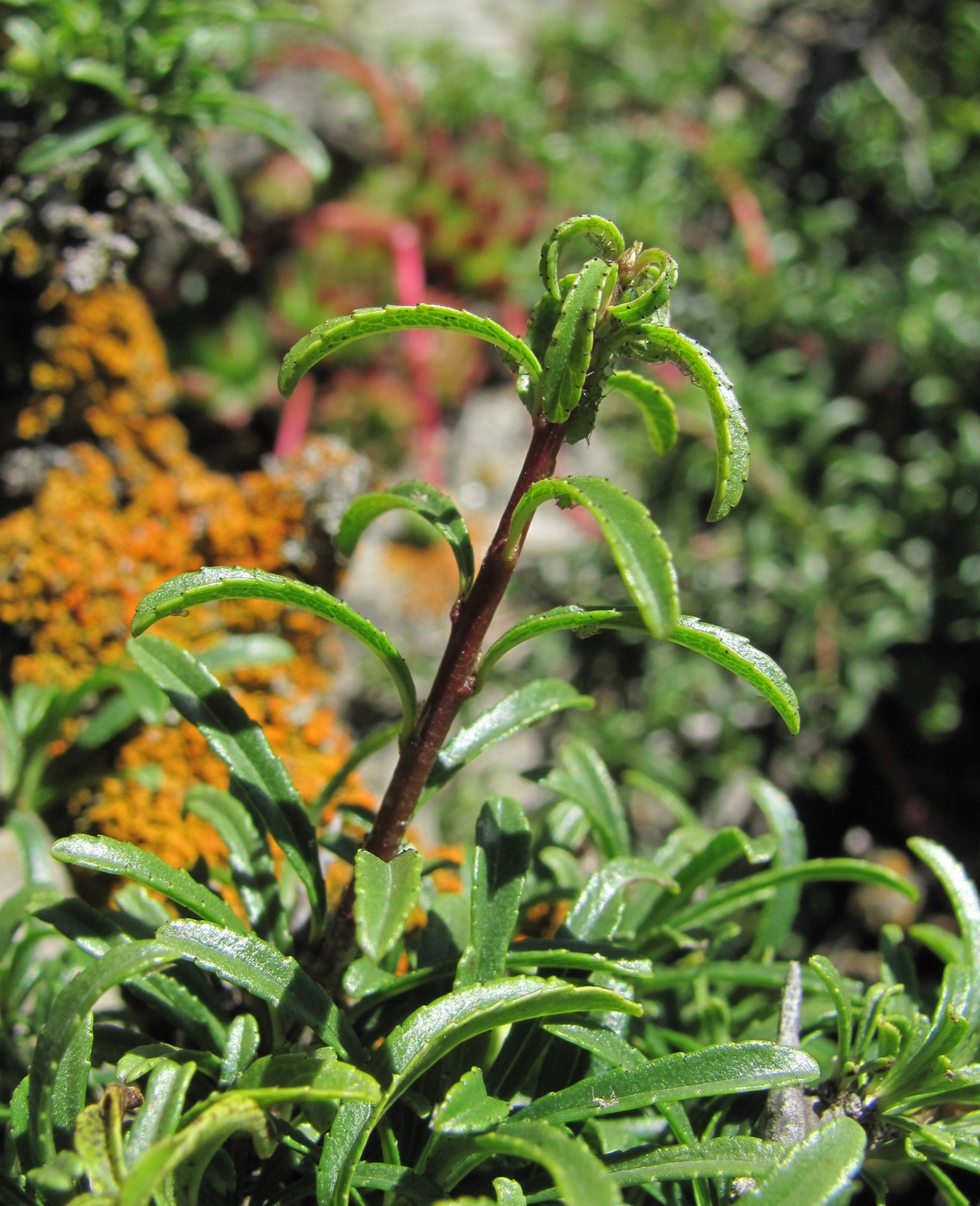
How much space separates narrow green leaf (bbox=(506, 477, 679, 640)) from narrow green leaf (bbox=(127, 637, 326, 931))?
574 mm

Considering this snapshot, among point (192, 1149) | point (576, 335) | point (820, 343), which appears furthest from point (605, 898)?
point (820, 343)

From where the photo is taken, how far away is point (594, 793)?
164 centimetres

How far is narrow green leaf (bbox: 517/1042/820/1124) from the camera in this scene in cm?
110

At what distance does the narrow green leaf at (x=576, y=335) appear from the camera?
39.4 inches

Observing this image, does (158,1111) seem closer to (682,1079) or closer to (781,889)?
(682,1079)

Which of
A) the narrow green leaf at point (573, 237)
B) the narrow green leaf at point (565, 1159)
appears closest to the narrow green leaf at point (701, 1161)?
the narrow green leaf at point (565, 1159)

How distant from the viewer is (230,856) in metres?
1.40

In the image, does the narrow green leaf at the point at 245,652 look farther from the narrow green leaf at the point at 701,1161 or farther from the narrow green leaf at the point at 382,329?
the narrow green leaf at the point at 701,1161

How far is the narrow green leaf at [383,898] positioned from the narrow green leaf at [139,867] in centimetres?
21

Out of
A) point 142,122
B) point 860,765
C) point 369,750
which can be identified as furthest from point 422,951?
point 860,765

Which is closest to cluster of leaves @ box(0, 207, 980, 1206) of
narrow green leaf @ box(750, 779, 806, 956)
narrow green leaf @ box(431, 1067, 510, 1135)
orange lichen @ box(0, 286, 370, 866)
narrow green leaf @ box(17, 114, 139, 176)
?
narrow green leaf @ box(431, 1067, 510, 1135)

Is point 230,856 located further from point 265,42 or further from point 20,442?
point 265,42

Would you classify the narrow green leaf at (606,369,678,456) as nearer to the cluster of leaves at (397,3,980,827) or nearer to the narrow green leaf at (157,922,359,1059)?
the narrow green leaf at (157,922,359,1059)

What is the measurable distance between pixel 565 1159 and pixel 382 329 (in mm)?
861
